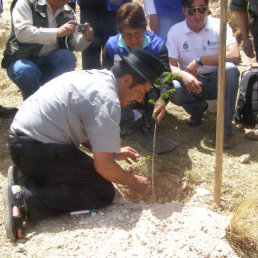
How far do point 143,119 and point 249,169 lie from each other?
117 centimetres

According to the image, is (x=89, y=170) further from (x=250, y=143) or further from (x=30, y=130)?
(x=250, y=143)

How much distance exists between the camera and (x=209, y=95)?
4.09 metres

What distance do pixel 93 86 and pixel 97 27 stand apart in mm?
2256

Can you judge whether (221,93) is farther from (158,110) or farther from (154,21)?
(154,21)

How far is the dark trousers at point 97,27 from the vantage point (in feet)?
14.7

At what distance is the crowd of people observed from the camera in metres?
2.53

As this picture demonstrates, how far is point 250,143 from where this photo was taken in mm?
4051

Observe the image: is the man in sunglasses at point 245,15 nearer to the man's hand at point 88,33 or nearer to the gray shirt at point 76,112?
the man's hand at point 88,33

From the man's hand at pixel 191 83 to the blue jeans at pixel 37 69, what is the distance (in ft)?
3.83

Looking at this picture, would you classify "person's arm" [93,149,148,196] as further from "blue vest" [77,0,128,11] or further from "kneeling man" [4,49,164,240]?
"blue vest" [77,0,128,11]

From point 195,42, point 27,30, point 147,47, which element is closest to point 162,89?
point 147,47

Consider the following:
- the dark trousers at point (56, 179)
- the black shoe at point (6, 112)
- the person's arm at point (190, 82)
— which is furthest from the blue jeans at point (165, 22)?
the dark trousers at point (56, 179)

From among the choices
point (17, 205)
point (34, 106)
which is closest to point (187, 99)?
point (34, 106)

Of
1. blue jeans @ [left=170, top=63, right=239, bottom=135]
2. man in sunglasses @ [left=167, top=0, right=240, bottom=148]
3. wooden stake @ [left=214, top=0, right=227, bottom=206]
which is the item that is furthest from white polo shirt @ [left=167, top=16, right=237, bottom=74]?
wooden stake @ [left=214, top=0, right=227, bottom=206]
